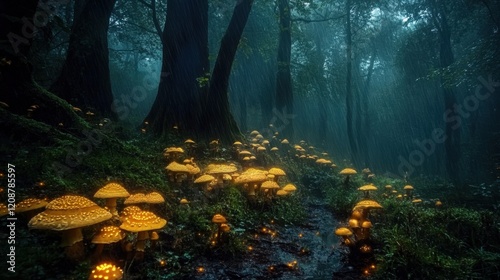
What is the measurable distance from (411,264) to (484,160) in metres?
30.5

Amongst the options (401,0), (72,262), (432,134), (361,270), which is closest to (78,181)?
(72,262)

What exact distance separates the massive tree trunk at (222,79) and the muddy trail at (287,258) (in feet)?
18.2

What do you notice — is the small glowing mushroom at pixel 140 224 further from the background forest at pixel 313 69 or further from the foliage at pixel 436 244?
the background forest at pixel 313 69

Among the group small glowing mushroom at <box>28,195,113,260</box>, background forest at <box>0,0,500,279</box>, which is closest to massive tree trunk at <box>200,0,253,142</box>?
background forest at <box>0,0,500,279</box>

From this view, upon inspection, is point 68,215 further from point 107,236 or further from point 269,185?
point 269,185

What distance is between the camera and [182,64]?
12.7m

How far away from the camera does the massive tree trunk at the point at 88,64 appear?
1302cm

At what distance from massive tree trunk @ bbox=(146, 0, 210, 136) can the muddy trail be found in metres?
6.87

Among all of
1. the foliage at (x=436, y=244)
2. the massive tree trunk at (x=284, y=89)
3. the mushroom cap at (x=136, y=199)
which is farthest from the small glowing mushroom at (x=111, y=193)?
the massive tree trunk at (x=284, y=89)

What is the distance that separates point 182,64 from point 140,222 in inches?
398

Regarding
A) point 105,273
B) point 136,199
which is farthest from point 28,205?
point 105,273

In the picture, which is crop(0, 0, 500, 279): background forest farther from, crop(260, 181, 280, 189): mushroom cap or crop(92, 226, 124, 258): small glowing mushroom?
crop(260, 181, 280, 189): mushroom cap

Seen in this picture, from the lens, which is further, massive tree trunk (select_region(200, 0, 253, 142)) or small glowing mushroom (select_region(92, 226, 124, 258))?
massive tree trunk (select_region(200, 0, 253, 142))

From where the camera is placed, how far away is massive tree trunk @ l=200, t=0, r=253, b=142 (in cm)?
1166
